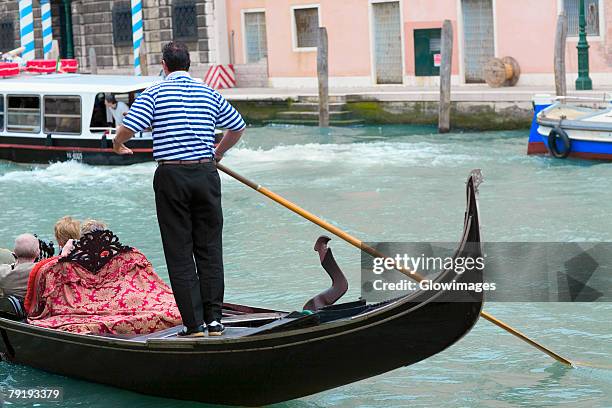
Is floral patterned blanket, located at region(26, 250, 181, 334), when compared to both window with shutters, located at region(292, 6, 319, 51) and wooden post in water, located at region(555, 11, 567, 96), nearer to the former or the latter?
wooden post in water, located at region(555, 11, 567, 96)

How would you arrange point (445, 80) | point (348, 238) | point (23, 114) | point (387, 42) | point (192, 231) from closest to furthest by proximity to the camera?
point (192, 231) → point (348, 238) → point (23, 114) → point (445, 80) → point (387, 42)

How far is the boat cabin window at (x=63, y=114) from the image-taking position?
43.9 feet

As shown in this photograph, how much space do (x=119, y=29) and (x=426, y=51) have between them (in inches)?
257

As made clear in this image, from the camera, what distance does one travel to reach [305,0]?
20.3 metres

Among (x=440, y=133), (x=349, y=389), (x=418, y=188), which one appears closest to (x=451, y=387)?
(x=349, y=389)

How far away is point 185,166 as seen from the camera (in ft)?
15.2

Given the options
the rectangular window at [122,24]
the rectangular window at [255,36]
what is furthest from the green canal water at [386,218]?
the rectangular window at [122,24]

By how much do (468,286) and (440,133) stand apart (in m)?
11.4

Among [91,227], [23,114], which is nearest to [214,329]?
[91,227]

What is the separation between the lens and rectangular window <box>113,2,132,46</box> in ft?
74.9

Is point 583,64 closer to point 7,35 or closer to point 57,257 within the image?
point 57,257

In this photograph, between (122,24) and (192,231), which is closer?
(192,231)

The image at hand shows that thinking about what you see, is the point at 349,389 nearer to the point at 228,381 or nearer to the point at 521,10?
the point at 228,381

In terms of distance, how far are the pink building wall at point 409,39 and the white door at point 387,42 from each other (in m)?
0.12
